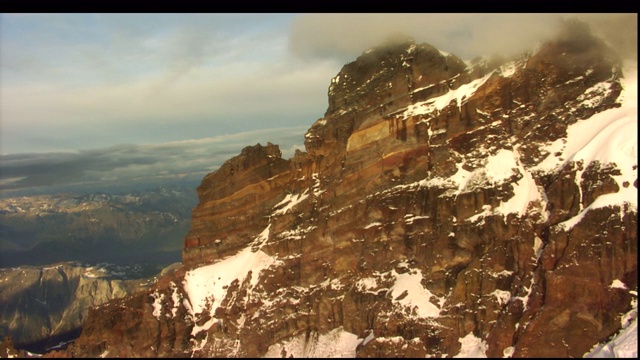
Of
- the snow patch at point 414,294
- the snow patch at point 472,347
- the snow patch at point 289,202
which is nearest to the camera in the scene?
the snow patch at point 472,347

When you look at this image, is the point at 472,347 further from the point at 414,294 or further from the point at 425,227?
the point at 425,227

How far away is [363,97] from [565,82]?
26817 mm

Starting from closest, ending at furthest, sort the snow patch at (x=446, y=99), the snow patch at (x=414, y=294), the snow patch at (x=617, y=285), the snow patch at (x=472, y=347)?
the snow patch at (x=617, y=285)
the snow patch at (x=472, y=347)
the snow patch at (x=414, y=294)
the snow patch at (x=446, y=99)

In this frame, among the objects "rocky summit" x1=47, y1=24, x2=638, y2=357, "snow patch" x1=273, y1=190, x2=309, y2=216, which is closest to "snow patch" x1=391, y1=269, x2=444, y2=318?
"rocky summit" x1=47, y1=24, x2=638, y2=357

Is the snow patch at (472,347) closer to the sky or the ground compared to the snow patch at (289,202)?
closer to the ground

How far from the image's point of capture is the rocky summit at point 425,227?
206 feet

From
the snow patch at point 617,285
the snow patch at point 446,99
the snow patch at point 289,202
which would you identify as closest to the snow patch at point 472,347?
the snow patch at point 617,285

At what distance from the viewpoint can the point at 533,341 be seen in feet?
195

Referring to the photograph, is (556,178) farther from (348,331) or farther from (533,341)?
(348,331)

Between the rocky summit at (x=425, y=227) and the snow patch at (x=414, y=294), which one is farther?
the snow patch at (x=414, y=294)

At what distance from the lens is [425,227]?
75.8 metres

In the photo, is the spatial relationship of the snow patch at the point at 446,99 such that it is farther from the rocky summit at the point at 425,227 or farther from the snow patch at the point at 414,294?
the snow patch at the point at 414,294

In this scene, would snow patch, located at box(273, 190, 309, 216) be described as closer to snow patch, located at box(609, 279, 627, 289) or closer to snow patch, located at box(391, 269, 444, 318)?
snow patch, located at box(391, 269, 444, 318)
